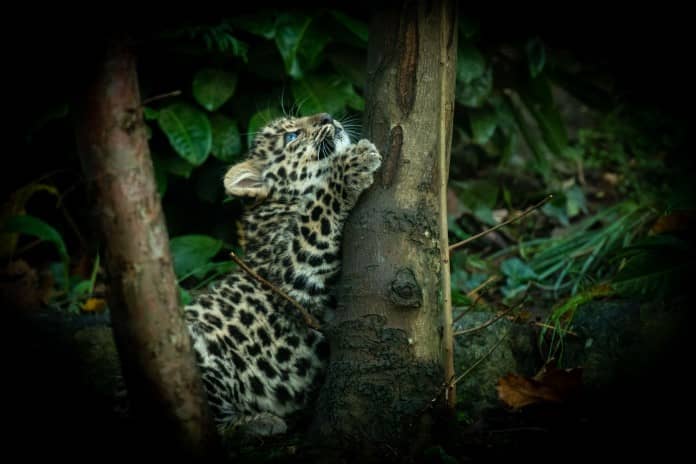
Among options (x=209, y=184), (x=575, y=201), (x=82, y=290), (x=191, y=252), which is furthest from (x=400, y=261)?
(x=575, y=201)

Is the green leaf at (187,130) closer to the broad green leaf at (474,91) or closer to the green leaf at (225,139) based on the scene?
the green leaf at (225,139)

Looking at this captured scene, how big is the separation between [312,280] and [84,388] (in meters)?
1.55

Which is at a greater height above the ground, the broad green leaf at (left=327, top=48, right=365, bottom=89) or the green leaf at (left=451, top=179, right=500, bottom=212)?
the broad green leaf at (left=327, top=48, right=365, bottom=89)

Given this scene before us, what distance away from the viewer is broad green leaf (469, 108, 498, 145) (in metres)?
6.90

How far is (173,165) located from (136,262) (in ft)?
12.4

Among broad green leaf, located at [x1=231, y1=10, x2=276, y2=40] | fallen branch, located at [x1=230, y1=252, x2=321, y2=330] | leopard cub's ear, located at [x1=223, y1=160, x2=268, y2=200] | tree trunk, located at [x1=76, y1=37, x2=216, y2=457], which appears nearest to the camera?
tree trunk, located at [x1=76, y1=37, x2=216, y2=457]

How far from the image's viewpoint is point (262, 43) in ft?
20.2

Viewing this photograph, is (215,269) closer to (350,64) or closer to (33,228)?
(33,228)

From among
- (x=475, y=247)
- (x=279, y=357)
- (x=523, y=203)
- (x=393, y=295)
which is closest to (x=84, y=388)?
(x=279, y=357)

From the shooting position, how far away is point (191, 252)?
19.9 feet

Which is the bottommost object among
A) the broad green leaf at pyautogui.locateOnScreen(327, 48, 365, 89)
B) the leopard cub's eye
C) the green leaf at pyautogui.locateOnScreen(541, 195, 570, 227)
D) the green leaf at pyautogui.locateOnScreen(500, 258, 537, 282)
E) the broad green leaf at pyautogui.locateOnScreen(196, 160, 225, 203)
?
the green leaf at pyautogui.locateOnScreen(500, 258, 537, 282)

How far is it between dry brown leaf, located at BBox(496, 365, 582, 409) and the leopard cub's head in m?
1.79

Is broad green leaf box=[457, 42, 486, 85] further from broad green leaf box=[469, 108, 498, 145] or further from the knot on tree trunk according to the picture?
the knot on tree trunk

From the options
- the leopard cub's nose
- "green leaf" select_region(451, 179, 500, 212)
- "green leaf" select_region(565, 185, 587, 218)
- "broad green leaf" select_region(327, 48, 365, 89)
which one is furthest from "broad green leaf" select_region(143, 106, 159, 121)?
"green leaf" select_region(565, 185, 587, 218)
